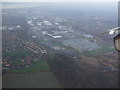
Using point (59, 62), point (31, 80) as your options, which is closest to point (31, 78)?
point (31, 80)

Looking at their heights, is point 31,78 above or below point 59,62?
below

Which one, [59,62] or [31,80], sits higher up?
[59,62]

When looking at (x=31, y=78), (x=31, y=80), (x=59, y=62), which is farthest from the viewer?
(x=59, y=62)

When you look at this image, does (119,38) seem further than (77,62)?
No

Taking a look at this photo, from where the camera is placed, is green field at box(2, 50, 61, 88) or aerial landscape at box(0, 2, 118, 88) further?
aerial landscape at box(0, 2, 118, 88)

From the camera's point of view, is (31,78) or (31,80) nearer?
(31,80)

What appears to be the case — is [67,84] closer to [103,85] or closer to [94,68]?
[103,85]

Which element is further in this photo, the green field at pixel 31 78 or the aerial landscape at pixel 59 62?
the aerial landscape at pixel 59 62

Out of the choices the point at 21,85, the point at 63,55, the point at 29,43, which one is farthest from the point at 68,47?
the point at 21,85

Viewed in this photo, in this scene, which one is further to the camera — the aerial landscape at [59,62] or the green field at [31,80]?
the aerial landscape at [59,62]

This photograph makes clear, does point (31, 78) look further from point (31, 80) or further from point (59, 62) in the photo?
point (59, 62)

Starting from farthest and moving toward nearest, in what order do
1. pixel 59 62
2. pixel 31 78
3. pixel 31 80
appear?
pixel 59 62
pixel 31 78
pixel 31 80
